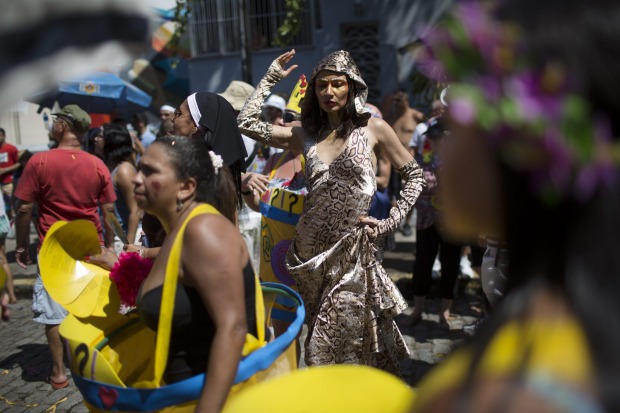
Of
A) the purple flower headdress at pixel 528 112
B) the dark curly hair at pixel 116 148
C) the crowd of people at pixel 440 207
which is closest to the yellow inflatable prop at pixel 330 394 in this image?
the crowd of people at pixel 440 207

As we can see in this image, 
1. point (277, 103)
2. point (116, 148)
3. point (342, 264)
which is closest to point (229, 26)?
point (277, 103)

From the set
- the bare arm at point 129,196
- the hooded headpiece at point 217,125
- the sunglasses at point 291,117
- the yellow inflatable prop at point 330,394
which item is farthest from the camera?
the bare arm at point 129,196

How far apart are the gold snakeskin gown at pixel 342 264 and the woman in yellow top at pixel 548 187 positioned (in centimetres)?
289

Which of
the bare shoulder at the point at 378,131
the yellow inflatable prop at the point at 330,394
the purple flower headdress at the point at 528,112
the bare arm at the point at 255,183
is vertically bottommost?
the bare arm at the point at 255,183

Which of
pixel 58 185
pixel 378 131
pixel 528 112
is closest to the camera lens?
pixel 528 112

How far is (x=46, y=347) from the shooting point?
612cm

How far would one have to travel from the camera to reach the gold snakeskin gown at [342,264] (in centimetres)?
408

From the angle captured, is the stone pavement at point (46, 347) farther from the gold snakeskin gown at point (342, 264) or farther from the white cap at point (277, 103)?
the white cap at point (277, 103)

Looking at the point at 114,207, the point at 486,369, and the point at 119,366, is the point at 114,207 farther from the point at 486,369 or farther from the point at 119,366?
the point at 486,369

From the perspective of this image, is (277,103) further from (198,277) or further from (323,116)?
(198,277)

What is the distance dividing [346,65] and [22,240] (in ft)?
10.5

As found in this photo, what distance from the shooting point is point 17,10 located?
2.93ft

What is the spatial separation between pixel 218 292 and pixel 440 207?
1.05 meters

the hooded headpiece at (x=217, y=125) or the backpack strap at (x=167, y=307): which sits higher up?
the hooded headpiece at (x=217, y=125)
